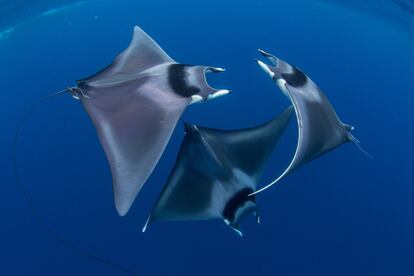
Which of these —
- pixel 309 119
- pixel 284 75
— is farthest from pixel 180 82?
pixel 309 119

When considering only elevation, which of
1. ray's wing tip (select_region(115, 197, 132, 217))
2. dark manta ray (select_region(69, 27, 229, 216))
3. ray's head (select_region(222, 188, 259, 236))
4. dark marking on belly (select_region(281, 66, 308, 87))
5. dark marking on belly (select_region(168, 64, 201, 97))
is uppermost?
dark marking on belly (select_region(281, 66, 308, 87))

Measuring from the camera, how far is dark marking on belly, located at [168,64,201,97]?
277cm

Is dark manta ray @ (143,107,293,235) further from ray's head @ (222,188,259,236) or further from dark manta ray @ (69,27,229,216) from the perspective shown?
dark manta ray @ (69,27,229,216)

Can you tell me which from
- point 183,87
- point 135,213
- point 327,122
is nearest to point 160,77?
point 183,87

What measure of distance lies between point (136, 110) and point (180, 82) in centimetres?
39

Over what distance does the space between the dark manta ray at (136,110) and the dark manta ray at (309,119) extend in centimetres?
48

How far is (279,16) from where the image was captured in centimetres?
610

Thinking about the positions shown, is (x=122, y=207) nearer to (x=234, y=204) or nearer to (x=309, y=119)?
(x=234, y=204)

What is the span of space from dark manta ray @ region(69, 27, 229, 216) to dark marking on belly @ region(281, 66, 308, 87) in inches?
19.0

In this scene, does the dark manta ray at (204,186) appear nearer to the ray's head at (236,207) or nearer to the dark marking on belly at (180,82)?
the ray's head at (236,207)

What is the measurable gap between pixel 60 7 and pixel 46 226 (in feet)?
12.7

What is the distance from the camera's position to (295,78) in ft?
9.73

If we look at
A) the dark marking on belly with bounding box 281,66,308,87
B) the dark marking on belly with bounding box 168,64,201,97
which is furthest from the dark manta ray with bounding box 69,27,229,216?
the dark marking on belly with bounding box 281,66,308,87

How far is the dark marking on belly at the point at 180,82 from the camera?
2770 millimetres
